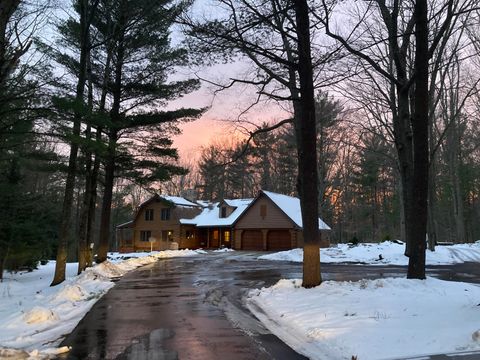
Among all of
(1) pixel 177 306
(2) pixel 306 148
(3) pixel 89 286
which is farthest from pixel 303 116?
(3) pixel 89 286

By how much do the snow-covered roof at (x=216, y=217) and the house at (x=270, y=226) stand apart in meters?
3.33

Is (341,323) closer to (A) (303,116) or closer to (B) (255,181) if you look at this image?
(A) (303,116)

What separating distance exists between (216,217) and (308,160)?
41.9 meters

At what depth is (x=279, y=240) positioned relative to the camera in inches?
1815

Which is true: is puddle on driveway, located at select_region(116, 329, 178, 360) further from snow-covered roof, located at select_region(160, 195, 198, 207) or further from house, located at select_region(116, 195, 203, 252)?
snow-covered roof, located at select_region(160, 195, 198, 207)

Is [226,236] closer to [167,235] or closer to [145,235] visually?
[167,235]

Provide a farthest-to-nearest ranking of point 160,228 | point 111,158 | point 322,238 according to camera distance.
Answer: point 160,228
point 322,238
point 111,158

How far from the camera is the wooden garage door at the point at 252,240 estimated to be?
47281 mm

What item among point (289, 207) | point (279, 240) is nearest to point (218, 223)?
point (279, 240)

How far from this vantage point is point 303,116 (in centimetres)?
1273

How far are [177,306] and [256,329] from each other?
128 inches

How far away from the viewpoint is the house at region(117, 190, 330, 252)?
4597 cm

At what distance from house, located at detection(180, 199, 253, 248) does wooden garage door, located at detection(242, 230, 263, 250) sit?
3.24 metres

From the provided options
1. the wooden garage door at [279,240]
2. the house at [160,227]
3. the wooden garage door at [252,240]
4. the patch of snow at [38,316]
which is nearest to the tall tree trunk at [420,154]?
the patch of snow at [38,316]
